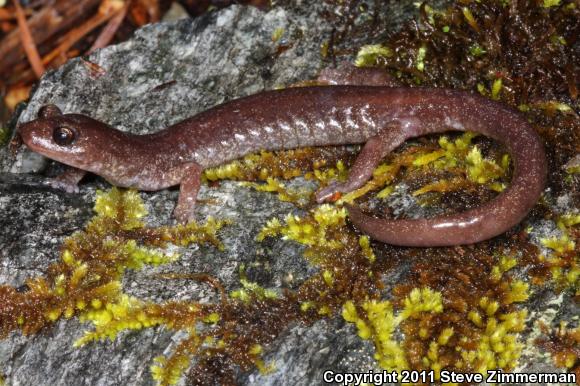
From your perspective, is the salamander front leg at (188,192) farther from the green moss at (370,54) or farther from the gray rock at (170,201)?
the green moss at (370,54)

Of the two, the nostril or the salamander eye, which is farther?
the nostril

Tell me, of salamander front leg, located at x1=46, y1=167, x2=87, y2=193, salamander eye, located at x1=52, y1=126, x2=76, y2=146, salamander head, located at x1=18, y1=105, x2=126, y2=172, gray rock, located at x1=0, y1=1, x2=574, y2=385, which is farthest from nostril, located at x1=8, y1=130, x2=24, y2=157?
salamander eye, located at x1=52, y1=126, x2=76, y2=146

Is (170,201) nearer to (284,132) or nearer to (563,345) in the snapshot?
(284,132)

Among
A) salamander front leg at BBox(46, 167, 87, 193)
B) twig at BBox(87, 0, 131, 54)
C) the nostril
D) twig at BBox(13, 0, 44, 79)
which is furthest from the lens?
twig at BBox(13, 0, 44, 79)

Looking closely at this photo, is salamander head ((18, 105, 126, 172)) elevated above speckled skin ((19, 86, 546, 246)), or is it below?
above

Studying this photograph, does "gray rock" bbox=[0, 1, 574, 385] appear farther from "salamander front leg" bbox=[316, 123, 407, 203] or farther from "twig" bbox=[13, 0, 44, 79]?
"twig" bbox=[13, 0, 44, 79]

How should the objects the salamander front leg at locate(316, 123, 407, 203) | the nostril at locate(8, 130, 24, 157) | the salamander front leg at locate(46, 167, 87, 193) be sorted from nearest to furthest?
the salamander front leg at locate(316, 123, 407, 203) < the salamander front leg at locate(46, 167, 87, 193) < the nostril at locate(8, 130, 24, 157)
